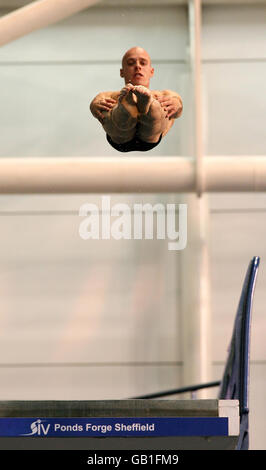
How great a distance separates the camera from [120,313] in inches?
263

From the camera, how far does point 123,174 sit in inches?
227

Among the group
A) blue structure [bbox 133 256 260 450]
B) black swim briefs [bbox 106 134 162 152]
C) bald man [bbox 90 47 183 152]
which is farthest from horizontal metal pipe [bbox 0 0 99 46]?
blue structure [bbox 133 256 260 450]

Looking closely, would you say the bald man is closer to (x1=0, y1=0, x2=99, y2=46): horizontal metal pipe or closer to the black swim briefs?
the black swim briefs

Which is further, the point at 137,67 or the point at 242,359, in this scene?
the point at 137,67

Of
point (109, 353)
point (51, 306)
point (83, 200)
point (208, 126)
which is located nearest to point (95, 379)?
point (109, 353)

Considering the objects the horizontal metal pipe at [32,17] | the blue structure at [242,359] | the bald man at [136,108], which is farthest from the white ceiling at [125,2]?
the blue structure at [242,359]

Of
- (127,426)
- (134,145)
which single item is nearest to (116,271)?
(134,145)

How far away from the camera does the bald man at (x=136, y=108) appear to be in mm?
4191

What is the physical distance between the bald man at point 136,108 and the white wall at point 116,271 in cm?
192

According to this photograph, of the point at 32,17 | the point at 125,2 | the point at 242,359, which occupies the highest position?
the point at 125,2

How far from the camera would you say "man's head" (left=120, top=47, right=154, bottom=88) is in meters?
4.35

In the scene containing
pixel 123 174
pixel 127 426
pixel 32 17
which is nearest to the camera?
pixel 127 426

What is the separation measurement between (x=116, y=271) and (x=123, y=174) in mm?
1137

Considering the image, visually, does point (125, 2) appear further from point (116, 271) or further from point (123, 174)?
point (116, 271)
